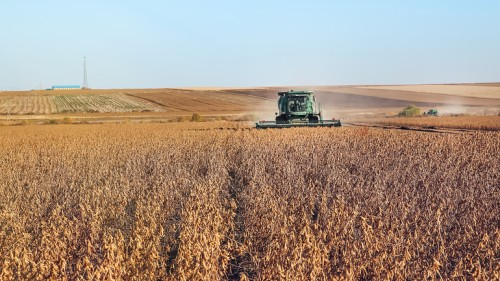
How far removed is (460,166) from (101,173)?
7217mm

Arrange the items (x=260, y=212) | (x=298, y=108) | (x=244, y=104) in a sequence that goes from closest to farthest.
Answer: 1. (x=260, y=212)
2. (x=298, y=108)
3. (x=244, y=104)

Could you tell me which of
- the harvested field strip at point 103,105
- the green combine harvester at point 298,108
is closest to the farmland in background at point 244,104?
the harvested field strip at point 103,105

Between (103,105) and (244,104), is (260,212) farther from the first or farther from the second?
(103,105)

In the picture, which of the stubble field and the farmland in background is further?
the farmland in background

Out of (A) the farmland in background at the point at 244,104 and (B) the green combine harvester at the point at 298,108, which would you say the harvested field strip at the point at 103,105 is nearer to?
(A) the farmland in background at the point at 244,104

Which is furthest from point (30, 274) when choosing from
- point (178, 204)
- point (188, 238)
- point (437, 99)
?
point (437, 99)

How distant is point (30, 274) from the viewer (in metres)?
4.30

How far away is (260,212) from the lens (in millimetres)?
6680

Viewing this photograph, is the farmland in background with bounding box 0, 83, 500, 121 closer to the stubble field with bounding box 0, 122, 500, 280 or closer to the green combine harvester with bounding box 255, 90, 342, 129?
the green combine harvester with bounding box 255, 90, 342, 129

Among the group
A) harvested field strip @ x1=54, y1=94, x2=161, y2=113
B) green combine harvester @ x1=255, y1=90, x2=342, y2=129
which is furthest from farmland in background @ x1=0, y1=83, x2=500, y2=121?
green combine harvester @ x1=255, y1=90, x2=342, y2=129

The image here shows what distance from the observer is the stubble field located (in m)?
4.52

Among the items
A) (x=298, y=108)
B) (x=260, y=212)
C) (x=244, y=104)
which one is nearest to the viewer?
(x=260, y=212)

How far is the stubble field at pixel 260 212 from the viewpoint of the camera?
452cm

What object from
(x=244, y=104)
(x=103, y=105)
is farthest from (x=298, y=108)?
(x=103, y=105)
